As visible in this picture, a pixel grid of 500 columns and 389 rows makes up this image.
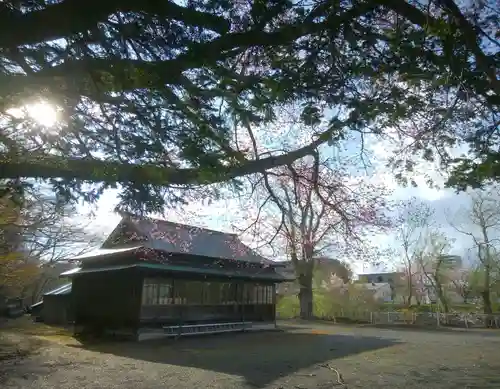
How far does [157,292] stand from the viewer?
16.3 metres

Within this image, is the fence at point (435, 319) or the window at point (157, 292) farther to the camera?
→ the fence at point (435, 319)

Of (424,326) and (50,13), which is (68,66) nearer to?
(50,13)

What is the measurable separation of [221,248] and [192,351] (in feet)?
22.2

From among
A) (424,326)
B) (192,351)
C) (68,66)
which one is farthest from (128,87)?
(424,326)

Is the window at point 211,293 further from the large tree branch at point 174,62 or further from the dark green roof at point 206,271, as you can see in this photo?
the large tree branch at point 174,62

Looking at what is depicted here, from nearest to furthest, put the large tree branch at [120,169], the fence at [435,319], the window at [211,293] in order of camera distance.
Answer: the large tree branch at [120,169] < the window at [211,293] < the fence at [435,319]

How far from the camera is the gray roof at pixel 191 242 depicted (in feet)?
49.4

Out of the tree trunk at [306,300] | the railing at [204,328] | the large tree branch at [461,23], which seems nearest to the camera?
the large tree branch at [461,23]

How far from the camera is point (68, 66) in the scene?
4.62 m

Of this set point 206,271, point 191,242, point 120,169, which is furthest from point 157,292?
point 120,169

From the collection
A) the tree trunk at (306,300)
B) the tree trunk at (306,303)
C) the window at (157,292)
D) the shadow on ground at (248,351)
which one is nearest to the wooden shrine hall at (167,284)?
the window at (157,292)

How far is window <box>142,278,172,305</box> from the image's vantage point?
15859 mm

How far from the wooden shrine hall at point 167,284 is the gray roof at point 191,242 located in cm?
4

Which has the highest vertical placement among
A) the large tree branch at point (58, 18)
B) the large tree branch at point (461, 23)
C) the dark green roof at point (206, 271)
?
the large tree branch at point (461, 23)
